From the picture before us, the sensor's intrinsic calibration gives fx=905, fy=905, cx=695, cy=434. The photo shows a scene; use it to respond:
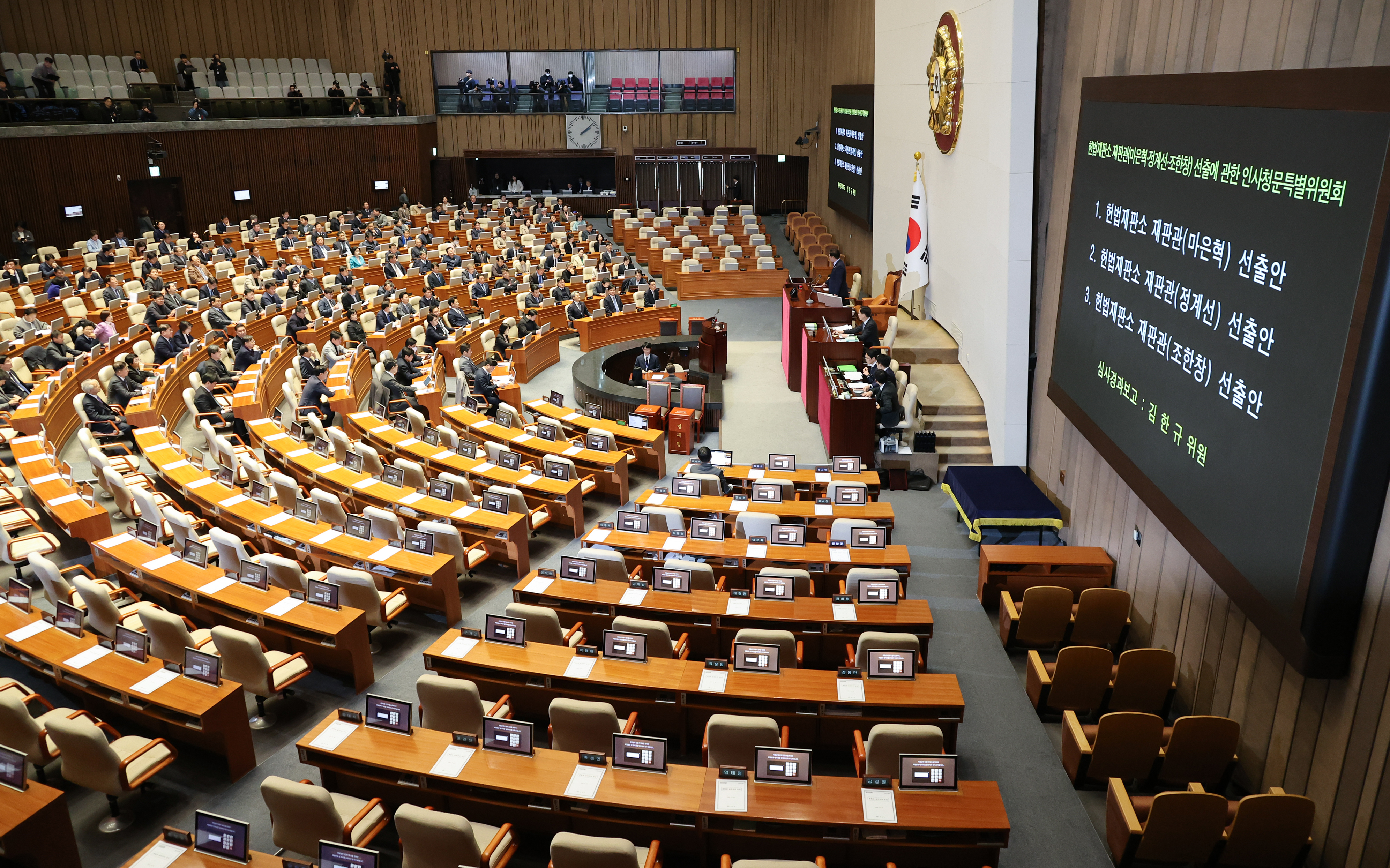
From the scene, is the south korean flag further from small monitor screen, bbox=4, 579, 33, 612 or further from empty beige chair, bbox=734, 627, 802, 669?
small monitor screen, bbox=4, 579, 33, 612

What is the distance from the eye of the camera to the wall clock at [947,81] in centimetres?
1241

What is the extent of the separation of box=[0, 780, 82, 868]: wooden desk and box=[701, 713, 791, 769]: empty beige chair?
136 inches

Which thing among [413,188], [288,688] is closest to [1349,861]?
[288,688]

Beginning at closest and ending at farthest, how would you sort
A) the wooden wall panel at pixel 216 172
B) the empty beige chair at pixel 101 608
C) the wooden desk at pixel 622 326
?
1. the empty beige chair at pixel 101 608
2. the wooden desk at pixel 622 326
3. the wooden wall panel at pixel 216 172

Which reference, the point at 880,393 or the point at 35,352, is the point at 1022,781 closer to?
the point at 880,393

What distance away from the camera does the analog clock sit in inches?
1198

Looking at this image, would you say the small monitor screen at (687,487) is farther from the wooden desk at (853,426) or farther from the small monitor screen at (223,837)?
the small monitor screen at (223,837)

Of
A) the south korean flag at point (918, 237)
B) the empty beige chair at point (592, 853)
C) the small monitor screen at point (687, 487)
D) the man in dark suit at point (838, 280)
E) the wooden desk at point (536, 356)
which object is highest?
the south korean flag at point (918, 237)

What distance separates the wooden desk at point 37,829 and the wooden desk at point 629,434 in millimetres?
6929

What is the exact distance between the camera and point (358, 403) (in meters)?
14.1

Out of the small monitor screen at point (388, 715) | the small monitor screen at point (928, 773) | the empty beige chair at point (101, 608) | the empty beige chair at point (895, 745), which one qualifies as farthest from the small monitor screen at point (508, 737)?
the empty beige chair at point (101, 608)

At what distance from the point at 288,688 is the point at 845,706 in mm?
4338

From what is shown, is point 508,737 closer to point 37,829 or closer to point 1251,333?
point 37,829

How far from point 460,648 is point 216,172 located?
911 inches
